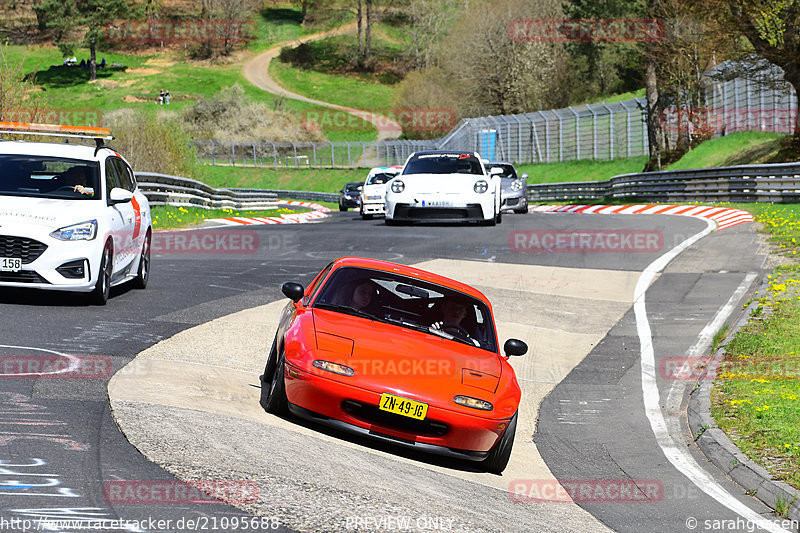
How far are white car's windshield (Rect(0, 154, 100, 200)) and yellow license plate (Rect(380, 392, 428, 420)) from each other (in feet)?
19.9

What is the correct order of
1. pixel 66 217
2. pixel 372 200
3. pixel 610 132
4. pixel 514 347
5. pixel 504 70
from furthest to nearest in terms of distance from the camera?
pixel 504 70
pixel 610 132
pixel 372 200
pixel 66 217
pixel 514 347

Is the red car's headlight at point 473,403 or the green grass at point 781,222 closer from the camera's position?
the red car's headlight at point 473,403

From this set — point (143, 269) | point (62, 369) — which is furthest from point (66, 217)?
point (62, 369)

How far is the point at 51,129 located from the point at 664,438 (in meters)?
8.32

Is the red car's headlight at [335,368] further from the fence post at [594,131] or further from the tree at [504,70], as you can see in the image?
the tree at [504,70]

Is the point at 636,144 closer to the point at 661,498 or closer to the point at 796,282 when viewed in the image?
the point at 796,282

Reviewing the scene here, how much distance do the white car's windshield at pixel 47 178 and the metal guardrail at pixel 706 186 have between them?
2163cm

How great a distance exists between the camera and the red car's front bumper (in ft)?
24.6

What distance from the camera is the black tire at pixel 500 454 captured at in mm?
7812

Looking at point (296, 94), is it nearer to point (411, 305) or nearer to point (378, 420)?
point (411, 305)

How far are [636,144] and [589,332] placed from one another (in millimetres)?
38925

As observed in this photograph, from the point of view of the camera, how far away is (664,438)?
9539mm

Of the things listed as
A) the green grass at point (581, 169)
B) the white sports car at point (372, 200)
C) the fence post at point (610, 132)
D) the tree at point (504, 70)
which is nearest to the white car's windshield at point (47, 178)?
the white sports car at point (372, 200)

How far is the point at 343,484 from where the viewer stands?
6309 mm
